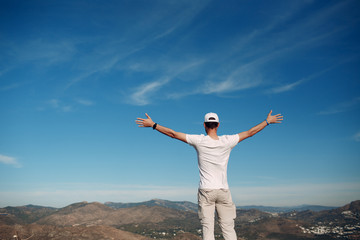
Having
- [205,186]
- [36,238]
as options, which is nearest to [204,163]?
[205,186]

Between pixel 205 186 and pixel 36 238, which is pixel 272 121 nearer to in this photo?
pixel 205 186

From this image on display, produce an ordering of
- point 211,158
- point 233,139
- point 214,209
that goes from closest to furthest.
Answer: point 214,209 → point 211,158 → point 233,139

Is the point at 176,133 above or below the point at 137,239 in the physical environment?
above

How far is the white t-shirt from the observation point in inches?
309

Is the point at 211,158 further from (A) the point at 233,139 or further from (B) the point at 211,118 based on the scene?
(B) the point at 211,118

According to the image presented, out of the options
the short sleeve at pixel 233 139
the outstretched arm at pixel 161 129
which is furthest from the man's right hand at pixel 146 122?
the short sleeve at pixel 233 139

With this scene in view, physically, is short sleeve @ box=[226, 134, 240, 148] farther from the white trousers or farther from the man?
the white trousers

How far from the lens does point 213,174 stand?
783 cm

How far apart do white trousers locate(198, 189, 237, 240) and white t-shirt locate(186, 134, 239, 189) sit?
24cm

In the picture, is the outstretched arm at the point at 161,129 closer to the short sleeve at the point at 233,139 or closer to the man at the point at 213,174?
the man at the point at 213,174

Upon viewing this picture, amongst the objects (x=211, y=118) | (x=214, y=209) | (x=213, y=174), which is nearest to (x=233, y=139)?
(x=211, y=118)

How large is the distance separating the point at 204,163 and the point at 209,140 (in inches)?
26.2

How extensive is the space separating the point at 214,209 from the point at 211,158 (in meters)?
1.39

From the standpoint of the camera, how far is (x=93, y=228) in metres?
173
